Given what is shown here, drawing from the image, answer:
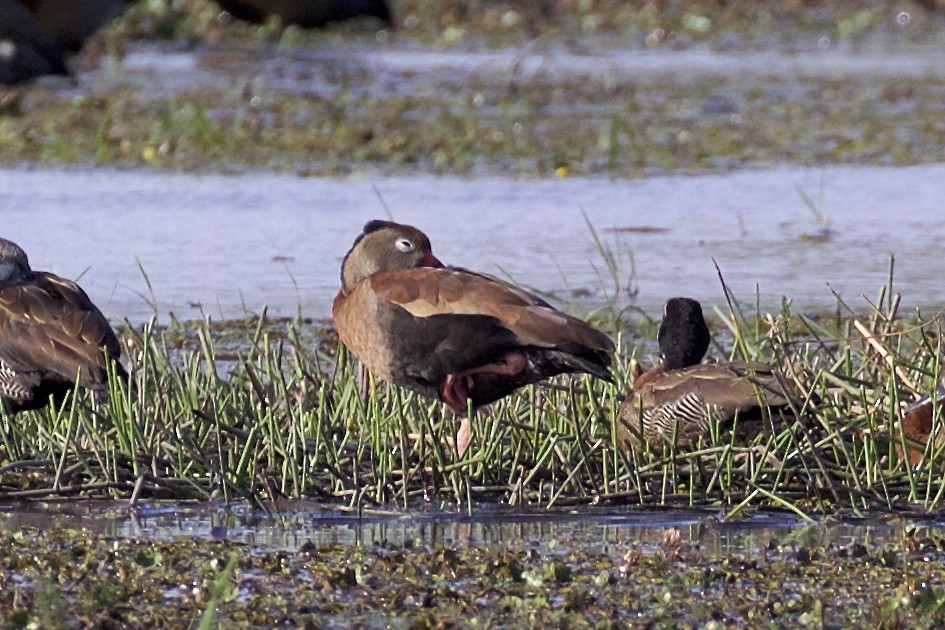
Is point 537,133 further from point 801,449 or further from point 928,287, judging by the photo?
point 801,449

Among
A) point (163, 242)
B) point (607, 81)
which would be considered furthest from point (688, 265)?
point (607, 81)

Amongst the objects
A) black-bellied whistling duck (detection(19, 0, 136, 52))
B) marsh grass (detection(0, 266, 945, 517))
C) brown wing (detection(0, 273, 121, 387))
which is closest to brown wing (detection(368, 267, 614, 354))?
marsh grass (detection(0, 266, 945, 517))

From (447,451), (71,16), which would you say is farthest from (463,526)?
(71,16)

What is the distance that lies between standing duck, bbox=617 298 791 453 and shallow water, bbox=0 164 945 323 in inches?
77.3

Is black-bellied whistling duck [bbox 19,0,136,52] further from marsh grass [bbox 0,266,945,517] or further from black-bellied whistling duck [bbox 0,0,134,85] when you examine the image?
marsh grass [bbox 0,266,945,517]

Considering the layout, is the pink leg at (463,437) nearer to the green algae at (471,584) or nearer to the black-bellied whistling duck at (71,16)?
the green algae at (471,584)

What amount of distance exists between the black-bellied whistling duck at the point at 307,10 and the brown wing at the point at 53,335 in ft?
51.4

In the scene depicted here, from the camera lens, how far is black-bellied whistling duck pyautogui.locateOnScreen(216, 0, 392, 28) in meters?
20.8

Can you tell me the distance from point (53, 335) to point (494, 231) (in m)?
4.48

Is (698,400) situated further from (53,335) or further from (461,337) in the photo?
(53,335)

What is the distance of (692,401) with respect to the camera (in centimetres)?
512

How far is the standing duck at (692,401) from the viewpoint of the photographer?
5016 mm

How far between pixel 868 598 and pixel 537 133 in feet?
31.2

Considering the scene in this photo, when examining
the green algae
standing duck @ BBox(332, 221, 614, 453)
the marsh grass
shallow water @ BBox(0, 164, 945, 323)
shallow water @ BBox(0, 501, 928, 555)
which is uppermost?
shallow water @ BBox(0, 164, 945, 323)
